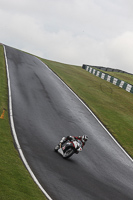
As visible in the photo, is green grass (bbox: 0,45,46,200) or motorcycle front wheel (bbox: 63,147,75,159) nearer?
green grass (bbox: 0,45,46,200)

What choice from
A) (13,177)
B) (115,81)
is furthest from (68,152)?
(115,81)

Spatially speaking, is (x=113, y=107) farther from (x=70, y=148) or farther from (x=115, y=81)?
(x=70, y=148)

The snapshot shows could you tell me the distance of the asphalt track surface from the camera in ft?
36.8

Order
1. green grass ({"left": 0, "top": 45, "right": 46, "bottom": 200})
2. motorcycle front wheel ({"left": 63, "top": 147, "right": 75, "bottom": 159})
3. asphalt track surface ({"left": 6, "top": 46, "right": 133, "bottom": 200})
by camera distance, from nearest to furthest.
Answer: green grass ({"left": 0, "top": 45, "right": 46, "bottom": 200}), asphalt track surface ({"left": 6, "top": 46, "right": 133, "bottom": 200}), motorcycle front wheel ({"left": 63, "top": 147, "right": 75, "bottom": 159})

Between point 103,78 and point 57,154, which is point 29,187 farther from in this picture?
point 103,78

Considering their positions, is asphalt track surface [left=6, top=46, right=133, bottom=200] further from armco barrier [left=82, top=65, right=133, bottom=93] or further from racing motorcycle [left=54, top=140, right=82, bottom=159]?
armco barrier [left=82, top=65, right=133, bottom=93]

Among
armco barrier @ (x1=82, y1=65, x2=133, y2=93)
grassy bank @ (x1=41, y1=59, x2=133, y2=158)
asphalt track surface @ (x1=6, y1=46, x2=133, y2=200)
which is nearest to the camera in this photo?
asphalt track surface @ (x1=6, y1=46, x2=133, y2=200)

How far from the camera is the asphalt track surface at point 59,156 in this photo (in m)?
11.2

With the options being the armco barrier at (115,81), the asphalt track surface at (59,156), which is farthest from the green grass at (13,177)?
the armco barrier at (115,81)

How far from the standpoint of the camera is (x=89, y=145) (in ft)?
54.7

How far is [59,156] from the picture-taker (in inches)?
536

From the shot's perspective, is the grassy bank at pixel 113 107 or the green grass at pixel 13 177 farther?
the grassy bank at pixel 113 107

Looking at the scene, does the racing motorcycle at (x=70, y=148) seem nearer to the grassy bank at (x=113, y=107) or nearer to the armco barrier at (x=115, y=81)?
the grassy bank at (x=113, y=107)

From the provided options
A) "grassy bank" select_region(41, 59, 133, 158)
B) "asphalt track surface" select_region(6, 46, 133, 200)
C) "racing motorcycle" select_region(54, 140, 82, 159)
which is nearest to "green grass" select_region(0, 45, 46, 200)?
"asphalt track surface" select_region(6, 46, 133, 200)
